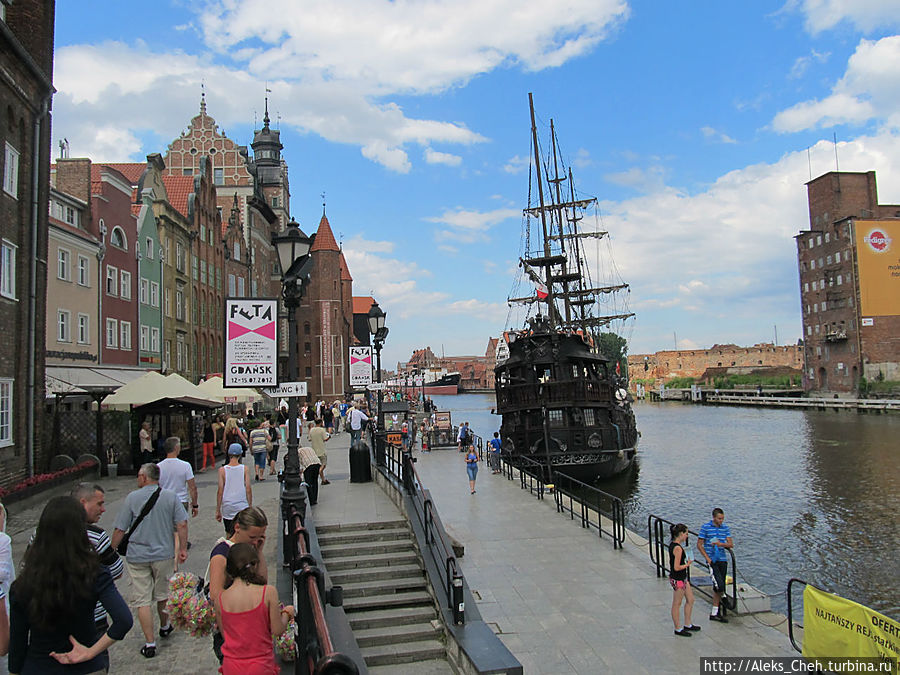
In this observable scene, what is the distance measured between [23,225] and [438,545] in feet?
50.3

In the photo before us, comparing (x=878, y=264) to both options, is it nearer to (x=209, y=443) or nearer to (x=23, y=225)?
(x=209, y=443)

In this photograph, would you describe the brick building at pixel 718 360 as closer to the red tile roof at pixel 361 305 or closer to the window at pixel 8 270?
the red tile roof at pixel 361 305

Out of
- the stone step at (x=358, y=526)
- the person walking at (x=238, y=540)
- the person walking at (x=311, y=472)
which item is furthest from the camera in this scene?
the person walking at (x=311, y=472)

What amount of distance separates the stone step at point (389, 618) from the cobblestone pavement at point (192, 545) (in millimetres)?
1343

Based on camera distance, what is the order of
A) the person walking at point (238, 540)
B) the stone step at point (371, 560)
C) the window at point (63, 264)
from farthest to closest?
the window at point (63, 264)
the stone step at point (371, 560)
the person walking at point (238, 540)

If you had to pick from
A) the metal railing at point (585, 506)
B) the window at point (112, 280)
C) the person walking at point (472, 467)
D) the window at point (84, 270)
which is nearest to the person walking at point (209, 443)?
the window at point (84, 270)

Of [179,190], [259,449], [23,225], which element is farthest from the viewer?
[179,190]

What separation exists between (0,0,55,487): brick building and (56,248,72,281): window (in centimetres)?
740

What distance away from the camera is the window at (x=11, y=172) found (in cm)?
1683

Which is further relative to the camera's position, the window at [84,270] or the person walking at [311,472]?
the window at [84,270]

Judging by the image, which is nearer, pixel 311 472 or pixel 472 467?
pixel 311 472

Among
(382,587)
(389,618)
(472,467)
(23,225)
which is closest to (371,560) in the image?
(382,587)

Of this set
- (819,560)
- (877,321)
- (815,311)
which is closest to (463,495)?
(819,560)

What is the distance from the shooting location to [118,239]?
3072cm
